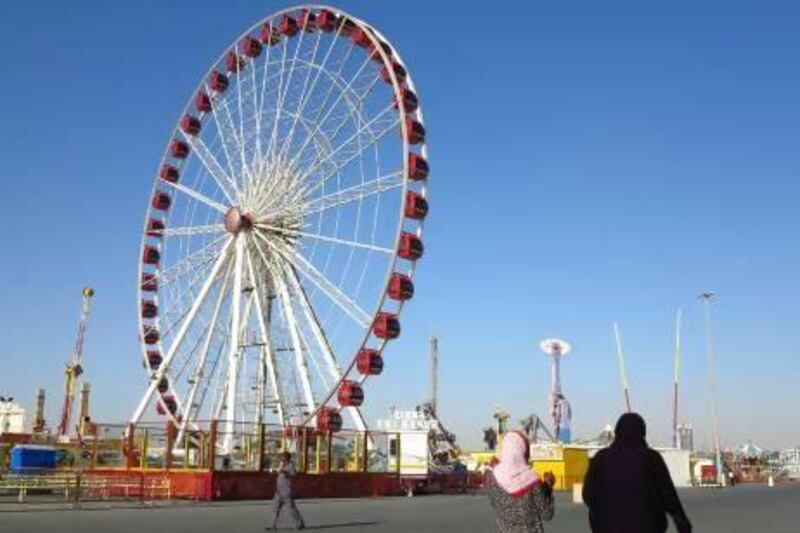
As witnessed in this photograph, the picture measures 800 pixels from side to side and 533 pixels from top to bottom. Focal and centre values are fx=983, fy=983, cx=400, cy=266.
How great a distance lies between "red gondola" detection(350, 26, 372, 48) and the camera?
38156 millimetres

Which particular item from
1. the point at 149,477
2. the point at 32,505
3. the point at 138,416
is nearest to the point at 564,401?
the point at 138,416

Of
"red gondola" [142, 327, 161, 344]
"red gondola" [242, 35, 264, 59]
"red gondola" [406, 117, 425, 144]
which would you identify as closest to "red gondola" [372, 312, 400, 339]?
"red gondola" [406, 117, 425, 144]

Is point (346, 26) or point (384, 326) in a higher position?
point (346, 26)

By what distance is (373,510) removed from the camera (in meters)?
26.8

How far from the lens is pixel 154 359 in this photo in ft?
153

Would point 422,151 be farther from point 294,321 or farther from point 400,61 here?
point 294,321

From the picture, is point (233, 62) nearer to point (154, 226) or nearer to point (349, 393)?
point (154, 226)

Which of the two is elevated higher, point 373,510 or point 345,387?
point 345,387

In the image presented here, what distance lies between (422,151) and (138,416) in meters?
17.8

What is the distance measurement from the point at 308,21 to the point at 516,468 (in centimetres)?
3626

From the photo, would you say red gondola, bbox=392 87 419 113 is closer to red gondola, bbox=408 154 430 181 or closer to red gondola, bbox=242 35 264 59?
red gondola, bbox=408 154 430 181

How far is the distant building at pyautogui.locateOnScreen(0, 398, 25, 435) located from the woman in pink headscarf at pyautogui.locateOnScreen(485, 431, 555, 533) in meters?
81.7

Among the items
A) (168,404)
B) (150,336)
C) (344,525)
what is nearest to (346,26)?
(150,336)

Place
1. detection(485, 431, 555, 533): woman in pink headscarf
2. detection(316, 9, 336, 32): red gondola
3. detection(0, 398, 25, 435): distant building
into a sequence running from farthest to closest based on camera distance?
1. detection(0, 398, 25, 435): distant building
2. detection(316, 9, 336, 32): red gondola
3. detection(485, 431, 555, 533): woman in pink headscarf
